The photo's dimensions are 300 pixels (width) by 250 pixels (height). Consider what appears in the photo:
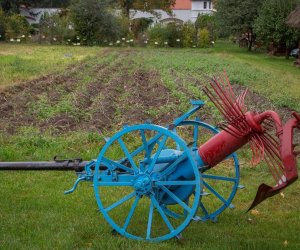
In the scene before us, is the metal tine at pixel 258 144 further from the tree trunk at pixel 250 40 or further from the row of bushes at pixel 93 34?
the row of bushes at pixel 93 34

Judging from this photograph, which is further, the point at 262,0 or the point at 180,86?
the point at 262,0

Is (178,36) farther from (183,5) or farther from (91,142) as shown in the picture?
(91,142)

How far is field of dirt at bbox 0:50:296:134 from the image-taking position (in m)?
11.9

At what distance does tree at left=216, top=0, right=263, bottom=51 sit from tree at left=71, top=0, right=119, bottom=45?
30.8 feet

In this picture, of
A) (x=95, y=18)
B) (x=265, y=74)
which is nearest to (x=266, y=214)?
(x=265, y=74)

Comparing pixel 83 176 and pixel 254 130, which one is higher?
pixel 254 130

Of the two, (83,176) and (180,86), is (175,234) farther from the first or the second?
(180,86)

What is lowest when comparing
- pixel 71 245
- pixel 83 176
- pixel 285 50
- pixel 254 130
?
pixel 285 50

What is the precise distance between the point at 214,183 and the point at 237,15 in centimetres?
3568

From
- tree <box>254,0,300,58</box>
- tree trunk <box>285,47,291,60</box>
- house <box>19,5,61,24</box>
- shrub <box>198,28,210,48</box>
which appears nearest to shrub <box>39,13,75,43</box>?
shrub <box>198,28,210,48</box>

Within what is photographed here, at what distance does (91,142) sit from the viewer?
9.91 meters

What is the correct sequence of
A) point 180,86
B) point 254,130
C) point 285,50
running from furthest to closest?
point 285,50
point 180,86
point 254,130

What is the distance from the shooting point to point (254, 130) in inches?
199

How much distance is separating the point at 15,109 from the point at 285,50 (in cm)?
2855
